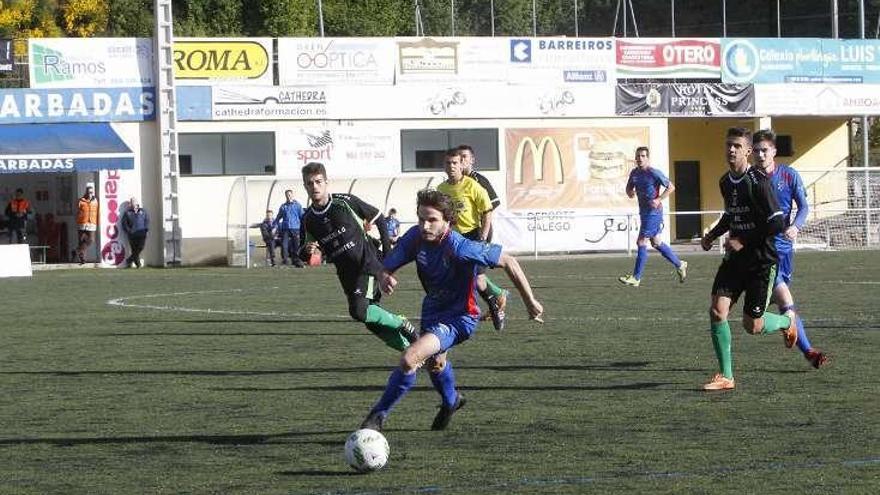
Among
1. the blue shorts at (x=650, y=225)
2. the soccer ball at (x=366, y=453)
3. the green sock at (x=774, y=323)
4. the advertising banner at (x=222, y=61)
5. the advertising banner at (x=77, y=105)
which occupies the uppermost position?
the advertising banner at (x=222, y=61)

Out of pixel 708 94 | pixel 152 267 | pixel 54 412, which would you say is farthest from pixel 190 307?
pixel 708 94

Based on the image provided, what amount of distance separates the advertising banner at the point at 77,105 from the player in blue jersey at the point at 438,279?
3204 centimetres

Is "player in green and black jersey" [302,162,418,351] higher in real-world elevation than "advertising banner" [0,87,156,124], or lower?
lower

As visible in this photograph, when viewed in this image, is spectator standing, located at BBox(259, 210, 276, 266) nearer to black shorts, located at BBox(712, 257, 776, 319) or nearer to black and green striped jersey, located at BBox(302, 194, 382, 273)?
black and green striped jersey, located at BBox(302, 194, 382, 273)

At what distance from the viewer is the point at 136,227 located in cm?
3938

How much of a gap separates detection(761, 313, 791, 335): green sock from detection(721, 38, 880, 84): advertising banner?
33681 millimetres

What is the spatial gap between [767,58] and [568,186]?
680 centimetres

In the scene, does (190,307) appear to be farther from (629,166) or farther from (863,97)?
(863,97)

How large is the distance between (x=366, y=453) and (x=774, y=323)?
4680mm

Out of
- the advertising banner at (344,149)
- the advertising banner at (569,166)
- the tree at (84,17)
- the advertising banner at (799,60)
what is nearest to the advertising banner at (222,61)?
the advertising banner at (344,149)

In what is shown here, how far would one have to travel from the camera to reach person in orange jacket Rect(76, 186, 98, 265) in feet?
130

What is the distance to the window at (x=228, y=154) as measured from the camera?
41.2m

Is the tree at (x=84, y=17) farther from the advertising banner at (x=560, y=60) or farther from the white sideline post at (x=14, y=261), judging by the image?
the white sideline post at (x=14, y=261)

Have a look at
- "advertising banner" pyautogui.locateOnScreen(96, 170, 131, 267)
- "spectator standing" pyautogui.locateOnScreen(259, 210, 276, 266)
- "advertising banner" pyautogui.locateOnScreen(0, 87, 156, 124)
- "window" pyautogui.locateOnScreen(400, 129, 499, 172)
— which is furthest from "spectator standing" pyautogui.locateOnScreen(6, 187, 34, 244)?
"window" pyautogui.locateOnScreen(400, 129, 499, 172)
